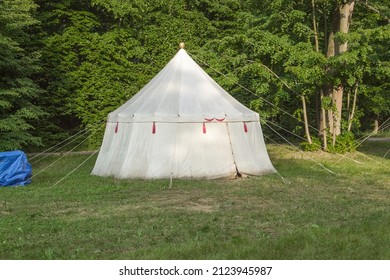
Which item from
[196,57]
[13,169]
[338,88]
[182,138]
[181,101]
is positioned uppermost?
[196,57]

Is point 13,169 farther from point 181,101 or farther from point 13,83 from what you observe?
point 13,83

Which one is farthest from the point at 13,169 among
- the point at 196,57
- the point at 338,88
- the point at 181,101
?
the point at 338,88

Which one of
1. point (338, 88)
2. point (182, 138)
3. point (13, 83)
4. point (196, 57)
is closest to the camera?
point (182, 138)

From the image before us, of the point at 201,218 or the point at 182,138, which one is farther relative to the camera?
the point at 182,138

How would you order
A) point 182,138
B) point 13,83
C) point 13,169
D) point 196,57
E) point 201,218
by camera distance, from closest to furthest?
point 201,218 → point 13,169 → point 182,138 → point 13,83 → point 196,57

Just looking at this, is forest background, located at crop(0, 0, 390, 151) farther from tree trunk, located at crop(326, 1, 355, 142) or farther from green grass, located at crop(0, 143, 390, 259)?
green grass, located at crop(0, 143, 390, 259)

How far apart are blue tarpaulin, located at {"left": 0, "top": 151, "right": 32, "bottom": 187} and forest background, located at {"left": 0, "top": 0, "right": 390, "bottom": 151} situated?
4.54 meters

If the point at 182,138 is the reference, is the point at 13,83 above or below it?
above

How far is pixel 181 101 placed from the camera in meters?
13.9

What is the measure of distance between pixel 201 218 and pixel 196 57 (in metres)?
13.0

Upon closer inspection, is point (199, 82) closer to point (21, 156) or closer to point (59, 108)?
point (21, 156)

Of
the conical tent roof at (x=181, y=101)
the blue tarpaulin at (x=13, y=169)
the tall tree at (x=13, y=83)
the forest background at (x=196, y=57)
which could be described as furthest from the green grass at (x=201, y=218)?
the forest background at (x=196, y=57)

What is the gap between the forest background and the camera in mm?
17906

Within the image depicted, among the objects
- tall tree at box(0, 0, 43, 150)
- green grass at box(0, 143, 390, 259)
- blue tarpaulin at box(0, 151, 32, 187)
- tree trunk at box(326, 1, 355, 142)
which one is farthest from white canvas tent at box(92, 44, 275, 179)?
tree trunk at box(326, 1, 355, 142)
